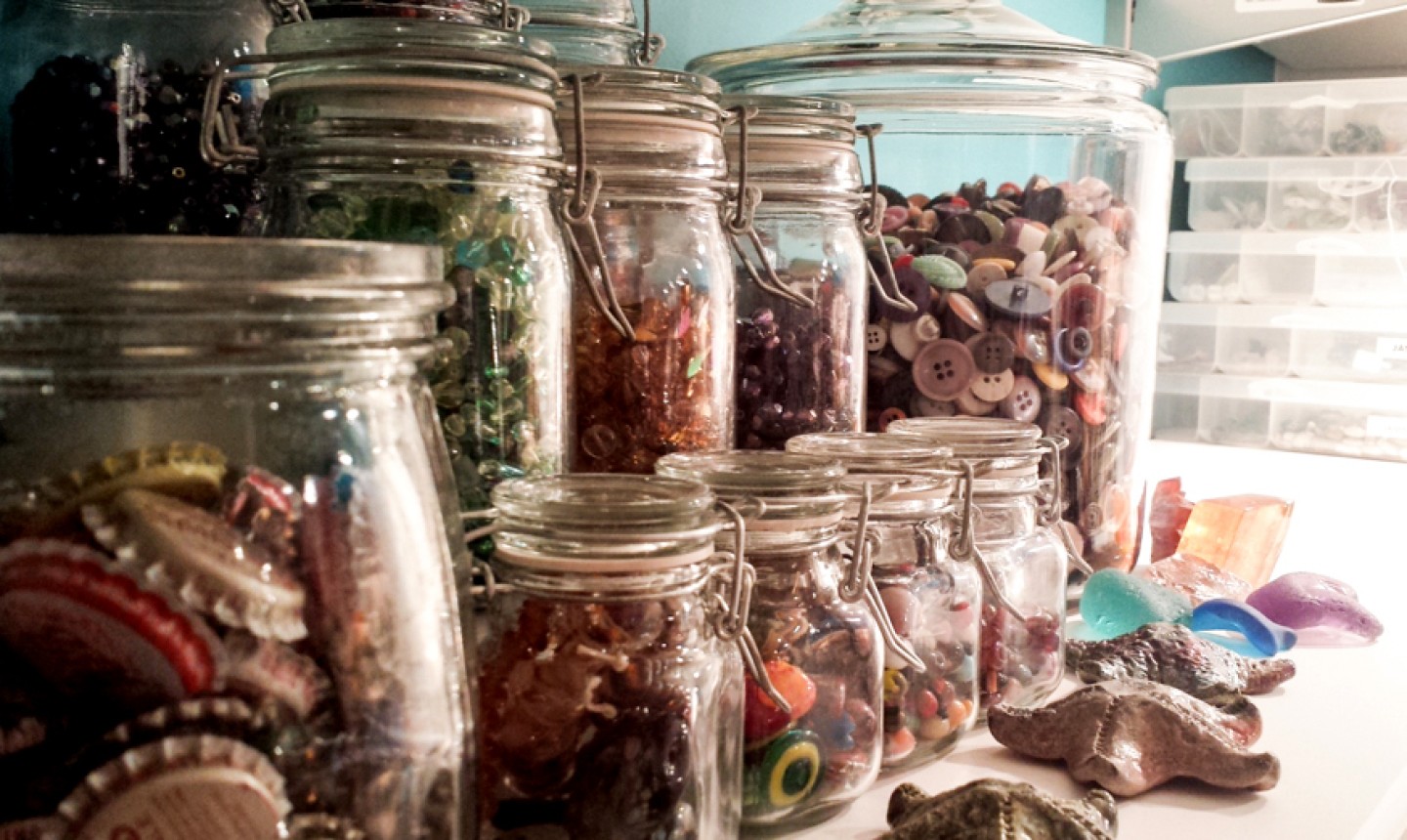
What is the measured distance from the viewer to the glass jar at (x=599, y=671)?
492 mm

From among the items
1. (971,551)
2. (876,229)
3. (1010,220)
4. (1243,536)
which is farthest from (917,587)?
(1243,536)

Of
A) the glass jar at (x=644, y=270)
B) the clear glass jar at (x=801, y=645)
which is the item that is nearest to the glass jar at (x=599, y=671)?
the clear glass jar at (x=801, y=645)

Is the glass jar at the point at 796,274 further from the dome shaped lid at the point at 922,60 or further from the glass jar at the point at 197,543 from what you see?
the glass jar at the point at 197,543

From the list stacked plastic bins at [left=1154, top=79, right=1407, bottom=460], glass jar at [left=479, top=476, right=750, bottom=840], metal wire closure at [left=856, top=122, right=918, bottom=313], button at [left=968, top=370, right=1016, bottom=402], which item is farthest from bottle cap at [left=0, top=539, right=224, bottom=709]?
stacked plastic bins at [left=1154, top=79, right=1407, bottom=460]

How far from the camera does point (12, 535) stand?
36 centimetres

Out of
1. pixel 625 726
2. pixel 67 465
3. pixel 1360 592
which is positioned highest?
pixel 67 465

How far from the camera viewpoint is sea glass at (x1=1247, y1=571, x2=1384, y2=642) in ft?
3.35

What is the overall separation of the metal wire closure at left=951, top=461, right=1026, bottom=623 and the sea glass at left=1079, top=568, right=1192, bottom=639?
0.66 ft

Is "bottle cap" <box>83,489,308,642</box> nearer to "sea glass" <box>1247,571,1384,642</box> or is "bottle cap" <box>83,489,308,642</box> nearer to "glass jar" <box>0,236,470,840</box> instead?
"glass jar" <box>0,236,470,840</box>

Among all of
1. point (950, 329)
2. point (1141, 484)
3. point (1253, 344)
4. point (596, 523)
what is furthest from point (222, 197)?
point (1253, 344)

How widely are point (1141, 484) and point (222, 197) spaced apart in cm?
82

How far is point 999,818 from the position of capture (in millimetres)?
551

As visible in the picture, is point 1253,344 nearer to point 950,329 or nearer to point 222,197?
point 950,329

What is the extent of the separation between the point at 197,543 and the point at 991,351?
28.5 inches
